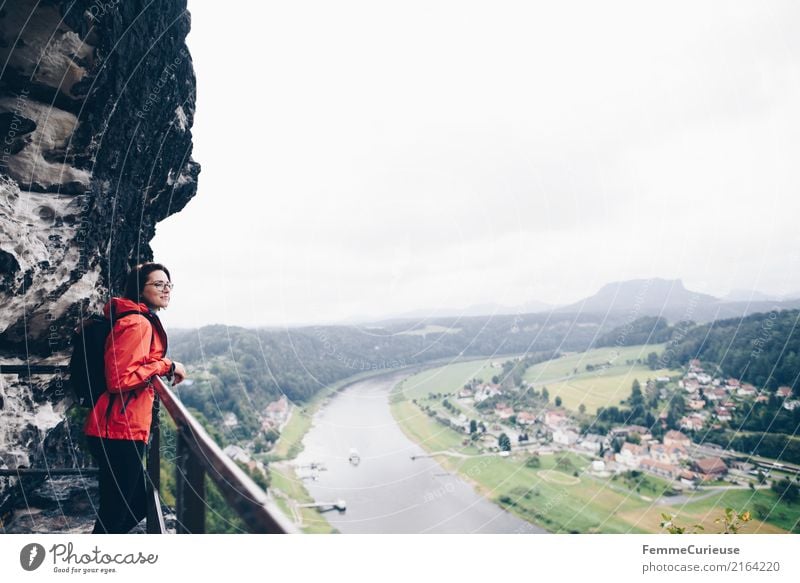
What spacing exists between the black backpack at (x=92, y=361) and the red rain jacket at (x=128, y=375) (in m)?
0.02

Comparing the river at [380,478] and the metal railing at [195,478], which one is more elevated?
the metal railing at [195,478]

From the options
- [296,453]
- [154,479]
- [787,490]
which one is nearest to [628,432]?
[787,490]

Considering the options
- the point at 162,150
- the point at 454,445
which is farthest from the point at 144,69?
the point at 454,445

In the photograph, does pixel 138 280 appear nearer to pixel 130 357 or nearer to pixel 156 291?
pixel 156 291

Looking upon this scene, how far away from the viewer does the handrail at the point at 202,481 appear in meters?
0.74

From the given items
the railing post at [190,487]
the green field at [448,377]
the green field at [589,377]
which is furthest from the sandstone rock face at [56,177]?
the green field at [589,377]

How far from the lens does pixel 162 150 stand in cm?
301

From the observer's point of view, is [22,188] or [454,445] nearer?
[22,188]

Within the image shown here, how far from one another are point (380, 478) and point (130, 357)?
6299 millimetres

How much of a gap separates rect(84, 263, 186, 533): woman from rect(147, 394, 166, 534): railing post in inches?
2.0

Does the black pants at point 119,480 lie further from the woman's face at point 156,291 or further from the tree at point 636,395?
the tree at point 636,395

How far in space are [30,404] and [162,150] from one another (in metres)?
2.02
